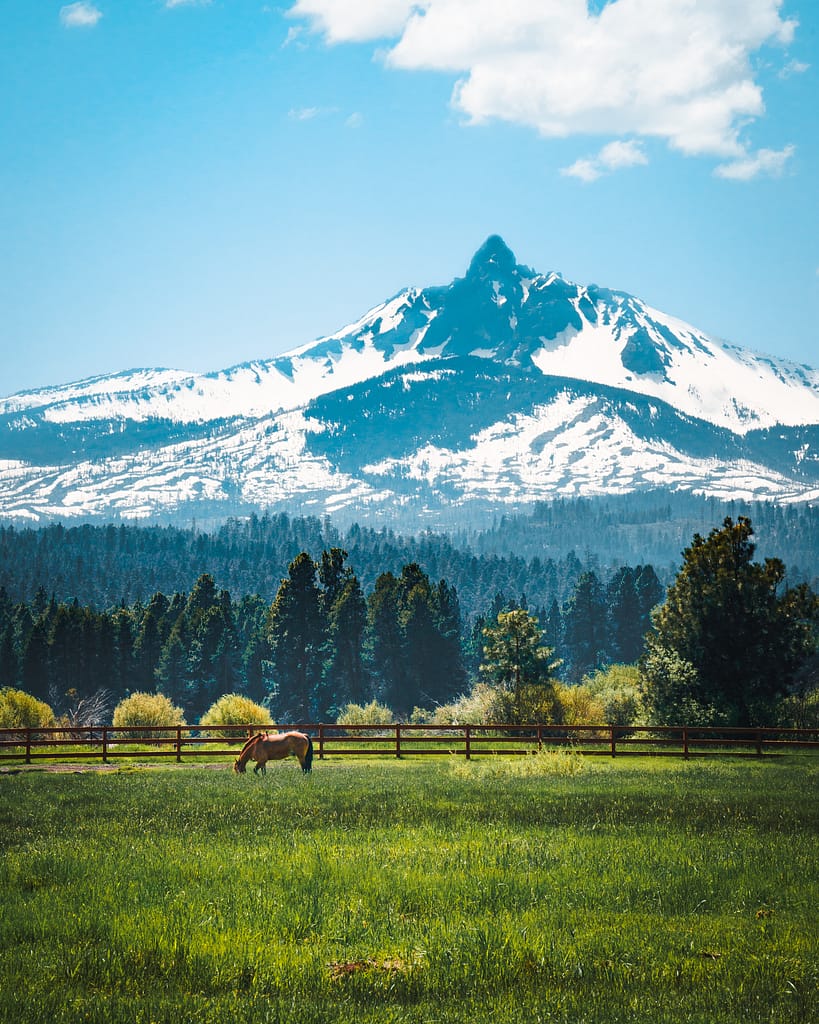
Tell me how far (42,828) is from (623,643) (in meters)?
150

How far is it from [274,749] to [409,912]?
2296 cm

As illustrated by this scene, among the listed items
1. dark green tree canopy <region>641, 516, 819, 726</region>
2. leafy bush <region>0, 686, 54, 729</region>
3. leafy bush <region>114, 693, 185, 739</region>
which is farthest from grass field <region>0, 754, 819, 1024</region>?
leafy bush <region>114, 693, 185, 739</region>

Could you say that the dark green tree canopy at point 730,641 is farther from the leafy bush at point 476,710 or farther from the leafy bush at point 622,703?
the leafy bush at point 476,710

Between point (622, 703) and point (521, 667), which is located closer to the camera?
point (521, 667)

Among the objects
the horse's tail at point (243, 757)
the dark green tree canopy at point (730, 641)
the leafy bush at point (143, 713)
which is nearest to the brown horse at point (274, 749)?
the horse's tail at point (243, 757)

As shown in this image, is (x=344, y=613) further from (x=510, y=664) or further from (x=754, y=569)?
(x=754, y=569)

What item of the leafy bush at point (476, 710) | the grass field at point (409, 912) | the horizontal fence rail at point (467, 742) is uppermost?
the grass field at point (409, 912)

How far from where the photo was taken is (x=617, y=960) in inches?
485

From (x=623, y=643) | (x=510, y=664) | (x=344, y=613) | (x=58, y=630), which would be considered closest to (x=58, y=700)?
(x=58, y=630)

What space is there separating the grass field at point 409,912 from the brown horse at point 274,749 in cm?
1075

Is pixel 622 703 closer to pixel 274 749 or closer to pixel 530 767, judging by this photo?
pixel 530 767

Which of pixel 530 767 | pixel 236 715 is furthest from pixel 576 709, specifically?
pixel 530 767

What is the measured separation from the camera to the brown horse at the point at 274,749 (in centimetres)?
3603

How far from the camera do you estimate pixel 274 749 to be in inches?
Result: 1448
